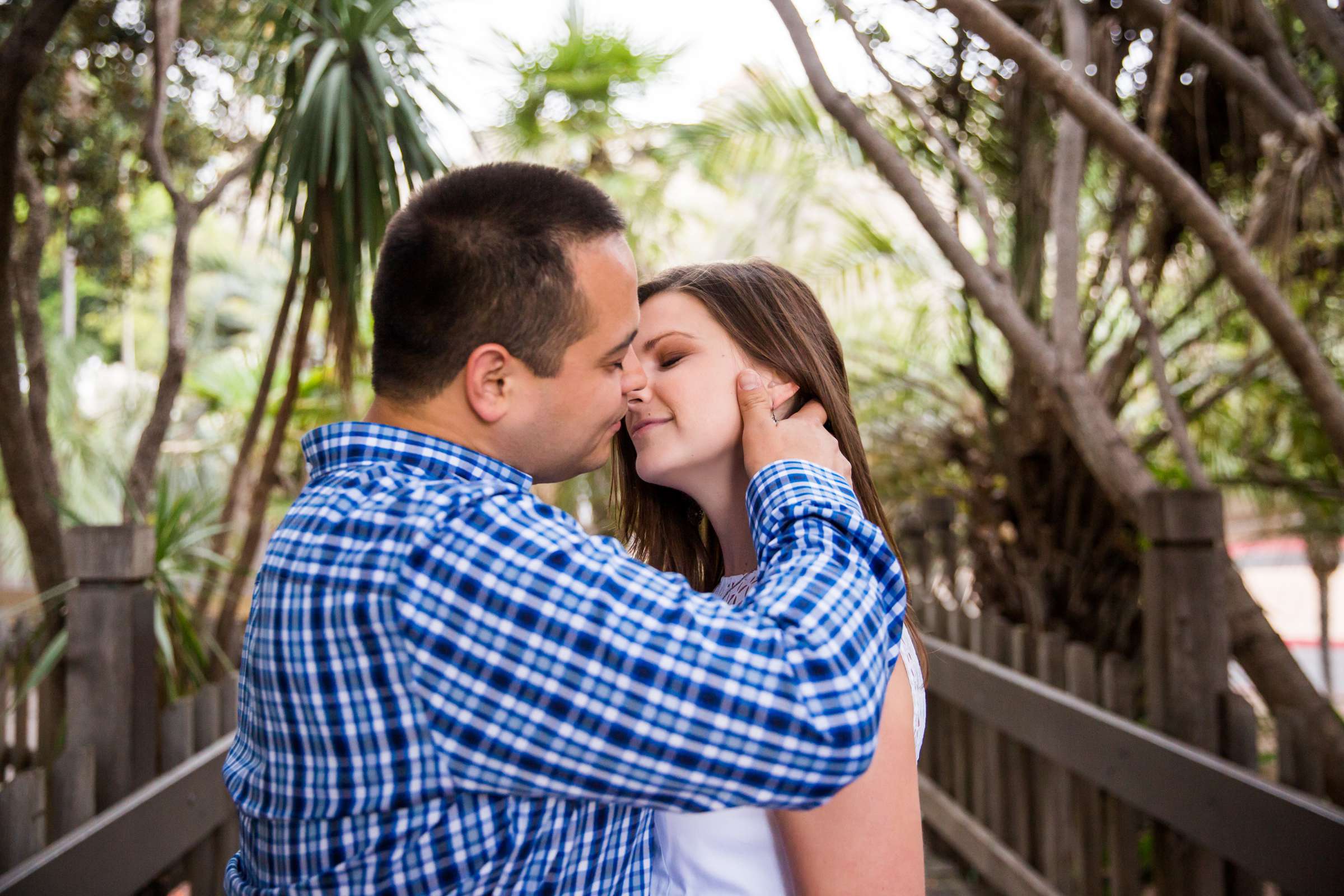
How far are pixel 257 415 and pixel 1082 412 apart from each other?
265 centimetres

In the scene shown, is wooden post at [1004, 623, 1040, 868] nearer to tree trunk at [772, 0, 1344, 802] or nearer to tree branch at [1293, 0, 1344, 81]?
tree trunk at [772, 0, 1344, 802]

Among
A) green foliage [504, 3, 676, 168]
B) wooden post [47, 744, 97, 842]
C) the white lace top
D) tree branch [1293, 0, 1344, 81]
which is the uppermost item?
green foliage [504, 3, 676, 168]

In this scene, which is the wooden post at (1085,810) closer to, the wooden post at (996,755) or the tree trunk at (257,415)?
the wooden post at (996,755)

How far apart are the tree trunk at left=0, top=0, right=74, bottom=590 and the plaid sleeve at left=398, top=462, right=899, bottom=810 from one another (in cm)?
230

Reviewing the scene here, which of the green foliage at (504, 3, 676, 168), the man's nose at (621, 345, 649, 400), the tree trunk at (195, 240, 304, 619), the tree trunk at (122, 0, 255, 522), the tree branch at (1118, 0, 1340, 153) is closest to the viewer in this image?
the man's nose at (621, 345, 649, 400)

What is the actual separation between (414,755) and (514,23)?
263 inches

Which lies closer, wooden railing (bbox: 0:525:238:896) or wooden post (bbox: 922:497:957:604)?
wooden railing (bbox: 0:525:238:896)

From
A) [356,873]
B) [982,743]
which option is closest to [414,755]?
[356,873]

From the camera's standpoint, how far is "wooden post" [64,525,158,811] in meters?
2.33

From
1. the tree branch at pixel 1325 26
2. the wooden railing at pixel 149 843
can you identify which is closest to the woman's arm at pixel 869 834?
the wooden railing at pixel 149 843

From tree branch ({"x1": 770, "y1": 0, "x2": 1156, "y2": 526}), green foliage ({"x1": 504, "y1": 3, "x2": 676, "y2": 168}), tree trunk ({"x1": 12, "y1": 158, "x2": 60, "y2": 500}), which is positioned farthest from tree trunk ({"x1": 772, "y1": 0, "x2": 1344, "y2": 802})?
green foliage ({"x1": 504, "y1": 3, "x2": 676, "y2": 168})

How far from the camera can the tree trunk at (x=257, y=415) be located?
11.6ft

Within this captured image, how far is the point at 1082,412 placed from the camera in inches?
108

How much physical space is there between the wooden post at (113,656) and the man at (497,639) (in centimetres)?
139
